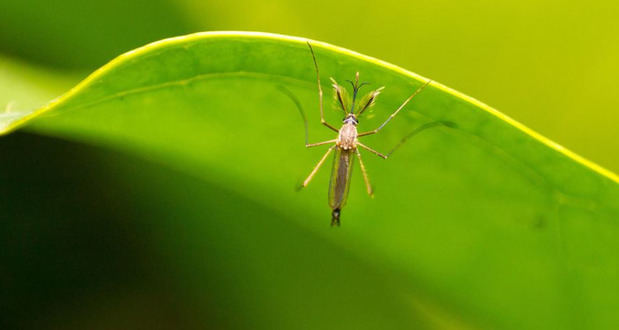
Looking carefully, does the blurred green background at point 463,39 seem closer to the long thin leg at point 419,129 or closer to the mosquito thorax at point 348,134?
the mosquito thorax at point 348,134

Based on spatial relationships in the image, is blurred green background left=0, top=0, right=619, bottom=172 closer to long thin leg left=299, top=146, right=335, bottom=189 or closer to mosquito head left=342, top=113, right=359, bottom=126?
mosquito head left=342, top=113, right=359, bottom=126

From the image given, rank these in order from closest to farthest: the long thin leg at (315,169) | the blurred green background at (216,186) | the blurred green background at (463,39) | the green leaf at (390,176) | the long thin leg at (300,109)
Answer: the green leaf at (390,176), the long thin leg at (300,109), the long thin leg at (315,169), the blurred green background at (216,186), the blurred green background at (463,39)

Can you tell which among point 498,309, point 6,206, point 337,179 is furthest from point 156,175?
point 498,309

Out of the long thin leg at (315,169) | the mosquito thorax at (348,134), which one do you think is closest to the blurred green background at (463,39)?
the mosquito thorax at (348,134)

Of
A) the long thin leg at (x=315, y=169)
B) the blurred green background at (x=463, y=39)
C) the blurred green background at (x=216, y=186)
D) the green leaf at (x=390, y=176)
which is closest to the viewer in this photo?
the green leaf at (x=390, y=176)

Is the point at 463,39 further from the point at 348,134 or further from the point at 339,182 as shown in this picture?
the point at 339,182

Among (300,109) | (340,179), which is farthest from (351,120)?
(300,109)

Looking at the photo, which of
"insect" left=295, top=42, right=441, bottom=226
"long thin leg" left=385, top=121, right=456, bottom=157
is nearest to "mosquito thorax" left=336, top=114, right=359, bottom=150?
"insect" left=295, top=42, right=441, bottom=226
